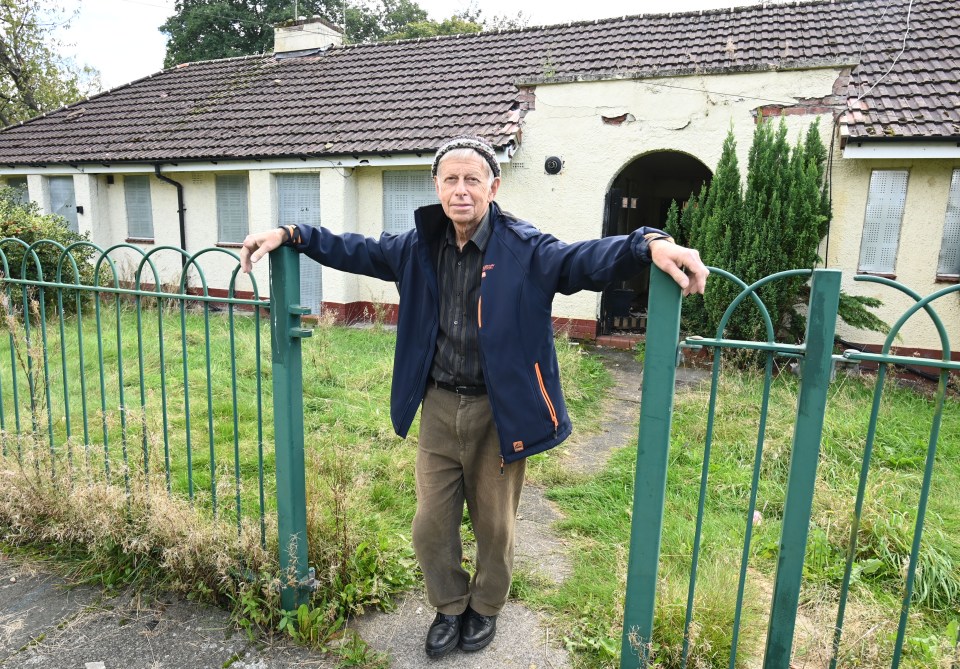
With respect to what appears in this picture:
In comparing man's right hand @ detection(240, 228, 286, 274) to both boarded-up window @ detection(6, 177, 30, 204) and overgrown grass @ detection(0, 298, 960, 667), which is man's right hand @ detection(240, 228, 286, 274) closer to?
overgrown grass @ detection(0, 298, 960, 667)

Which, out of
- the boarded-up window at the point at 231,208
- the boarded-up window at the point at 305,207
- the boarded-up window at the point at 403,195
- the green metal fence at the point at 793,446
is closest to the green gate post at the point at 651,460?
the green metal fence at the point at 793,446

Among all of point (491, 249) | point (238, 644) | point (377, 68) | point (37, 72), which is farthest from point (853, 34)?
point (37, 72)

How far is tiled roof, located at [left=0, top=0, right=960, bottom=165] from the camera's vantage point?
794cm

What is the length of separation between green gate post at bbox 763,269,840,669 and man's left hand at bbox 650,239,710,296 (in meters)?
0.35

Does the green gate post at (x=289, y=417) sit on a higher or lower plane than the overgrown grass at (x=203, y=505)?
higher

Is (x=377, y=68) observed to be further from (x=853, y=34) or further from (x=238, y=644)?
(x=238, y=644)

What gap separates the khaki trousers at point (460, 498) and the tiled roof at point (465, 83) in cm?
680

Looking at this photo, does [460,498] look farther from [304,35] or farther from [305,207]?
[304,35]

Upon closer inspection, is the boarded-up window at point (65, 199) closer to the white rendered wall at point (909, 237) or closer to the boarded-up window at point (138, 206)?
the boarded-up window at point (138, 206)

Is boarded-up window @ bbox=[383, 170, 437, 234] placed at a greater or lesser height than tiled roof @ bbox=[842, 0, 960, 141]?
lesser

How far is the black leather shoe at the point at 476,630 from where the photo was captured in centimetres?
254

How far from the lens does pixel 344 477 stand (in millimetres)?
3693

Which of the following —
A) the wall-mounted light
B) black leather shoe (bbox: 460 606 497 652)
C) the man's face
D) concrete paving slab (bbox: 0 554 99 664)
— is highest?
the wall-mounted light

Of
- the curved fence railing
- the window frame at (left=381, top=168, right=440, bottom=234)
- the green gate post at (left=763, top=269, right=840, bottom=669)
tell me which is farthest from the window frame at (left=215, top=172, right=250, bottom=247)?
the green gate post at (left=763, top=269, right=840, bottom=669)
